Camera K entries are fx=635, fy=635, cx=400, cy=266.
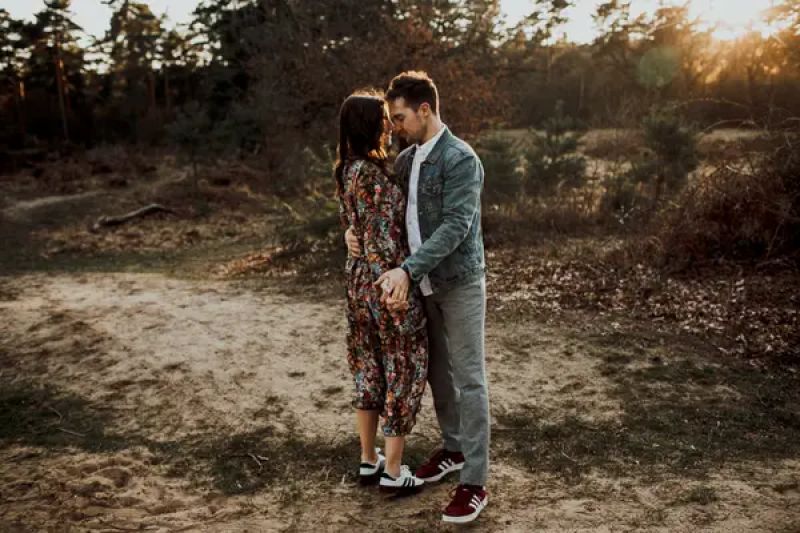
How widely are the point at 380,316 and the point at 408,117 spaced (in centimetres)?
91

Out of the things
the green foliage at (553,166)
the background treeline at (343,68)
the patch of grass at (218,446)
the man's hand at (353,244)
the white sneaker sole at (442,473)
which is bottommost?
the patch of grass at (218,446)

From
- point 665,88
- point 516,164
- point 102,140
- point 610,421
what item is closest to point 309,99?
point 516,164

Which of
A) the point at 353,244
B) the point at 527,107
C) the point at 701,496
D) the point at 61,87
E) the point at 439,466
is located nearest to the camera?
the point at 353,244

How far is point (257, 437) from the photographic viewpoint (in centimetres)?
415

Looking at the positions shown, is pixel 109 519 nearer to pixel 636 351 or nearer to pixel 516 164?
pixel 636 351

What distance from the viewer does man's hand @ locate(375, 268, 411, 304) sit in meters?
2.66

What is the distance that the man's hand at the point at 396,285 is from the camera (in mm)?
2664

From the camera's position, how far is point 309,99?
518 inches

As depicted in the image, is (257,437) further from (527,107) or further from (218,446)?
(527,107)

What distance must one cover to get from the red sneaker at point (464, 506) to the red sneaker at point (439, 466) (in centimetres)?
36

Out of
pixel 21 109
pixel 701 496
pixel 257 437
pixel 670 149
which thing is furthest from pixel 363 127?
pixel 21 109

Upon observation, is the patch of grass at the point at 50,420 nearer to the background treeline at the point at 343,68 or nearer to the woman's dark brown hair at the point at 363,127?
the woman's dark brown hair at the point at 363,127

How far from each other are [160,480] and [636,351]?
3880mm

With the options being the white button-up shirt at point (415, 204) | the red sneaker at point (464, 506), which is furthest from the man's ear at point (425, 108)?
the red sneaker at point (464, 506)
